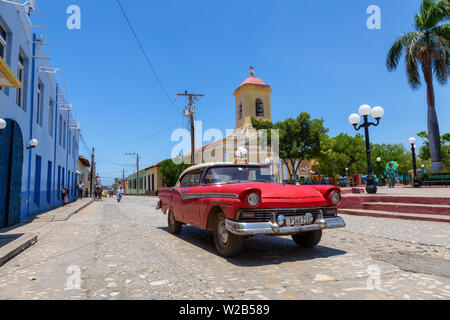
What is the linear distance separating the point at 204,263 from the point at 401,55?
66.7 ft

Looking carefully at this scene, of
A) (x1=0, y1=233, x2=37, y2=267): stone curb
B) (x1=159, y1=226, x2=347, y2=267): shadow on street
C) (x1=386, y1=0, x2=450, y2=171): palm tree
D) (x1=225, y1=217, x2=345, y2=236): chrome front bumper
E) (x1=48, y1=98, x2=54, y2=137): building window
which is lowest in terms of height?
(x1=159, y1=226, x2=347, y2=267): shadow on street

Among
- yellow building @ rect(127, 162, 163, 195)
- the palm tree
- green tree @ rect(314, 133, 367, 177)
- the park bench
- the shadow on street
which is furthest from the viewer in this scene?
yellow building @ rect(127, 162, 163, 195)

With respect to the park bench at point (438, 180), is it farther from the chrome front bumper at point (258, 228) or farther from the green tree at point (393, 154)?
the green tree at point (393, 154)

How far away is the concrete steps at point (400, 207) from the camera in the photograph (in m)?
7.73

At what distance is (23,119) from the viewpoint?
1030cm

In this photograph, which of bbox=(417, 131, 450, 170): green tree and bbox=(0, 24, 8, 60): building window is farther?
bbox=(417, 131, 450, 170): green tree

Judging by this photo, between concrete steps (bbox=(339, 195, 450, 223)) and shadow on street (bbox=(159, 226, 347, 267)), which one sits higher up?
concrete steps (bbox=(339, 195, 450, 223))

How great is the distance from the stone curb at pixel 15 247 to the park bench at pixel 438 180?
61.6 feet

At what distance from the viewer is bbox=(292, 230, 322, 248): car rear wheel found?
4836mm

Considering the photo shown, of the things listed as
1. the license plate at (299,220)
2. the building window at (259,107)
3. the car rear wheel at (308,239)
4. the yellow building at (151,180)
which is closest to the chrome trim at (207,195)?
the license plate at (299,220)

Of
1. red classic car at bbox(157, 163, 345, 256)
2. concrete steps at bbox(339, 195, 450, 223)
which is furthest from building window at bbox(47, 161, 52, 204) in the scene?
concrete steps at bbox(339, 195, 450, 223)

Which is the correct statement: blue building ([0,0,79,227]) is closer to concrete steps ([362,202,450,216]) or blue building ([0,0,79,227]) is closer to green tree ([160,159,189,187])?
concrete steps ([362,202,450,216])

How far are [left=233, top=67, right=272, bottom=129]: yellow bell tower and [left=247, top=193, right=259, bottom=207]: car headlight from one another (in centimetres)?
3117
